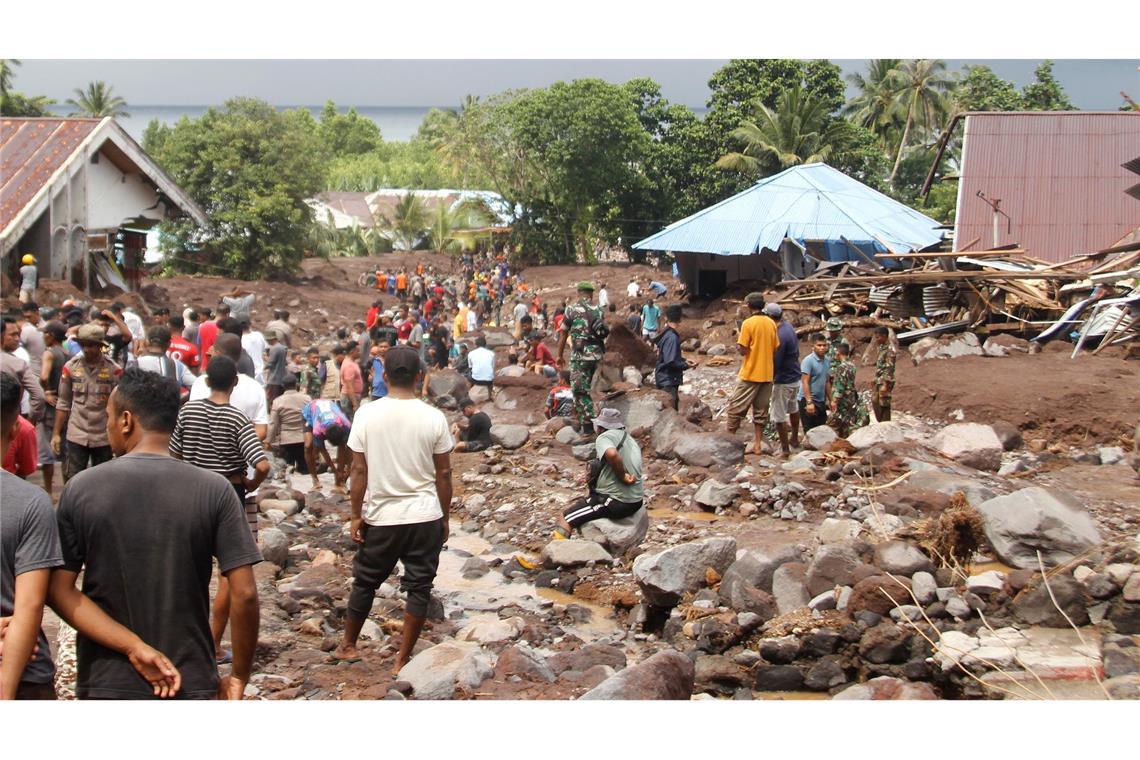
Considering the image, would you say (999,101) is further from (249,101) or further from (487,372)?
(487,372)

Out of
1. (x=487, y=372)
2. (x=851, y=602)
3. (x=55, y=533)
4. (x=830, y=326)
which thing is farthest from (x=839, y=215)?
(x=55, y=533)

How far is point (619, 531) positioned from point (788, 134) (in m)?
25.7

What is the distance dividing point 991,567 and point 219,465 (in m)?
5.08

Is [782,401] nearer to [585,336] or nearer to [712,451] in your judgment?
[712,451]

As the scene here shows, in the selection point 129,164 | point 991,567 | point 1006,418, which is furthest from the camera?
point 129,164

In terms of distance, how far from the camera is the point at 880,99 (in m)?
46.6

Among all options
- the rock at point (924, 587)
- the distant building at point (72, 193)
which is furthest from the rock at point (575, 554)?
the distant building at point (72, 193)

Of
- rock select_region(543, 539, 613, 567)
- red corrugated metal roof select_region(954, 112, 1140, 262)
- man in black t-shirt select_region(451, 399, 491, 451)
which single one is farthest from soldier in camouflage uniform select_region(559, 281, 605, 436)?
red corrugated metal roof select_region(954, 112, 1140, 262)

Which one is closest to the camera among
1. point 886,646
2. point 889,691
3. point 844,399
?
point 889,691

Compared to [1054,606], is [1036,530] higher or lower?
higher

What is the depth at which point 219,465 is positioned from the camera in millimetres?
5750

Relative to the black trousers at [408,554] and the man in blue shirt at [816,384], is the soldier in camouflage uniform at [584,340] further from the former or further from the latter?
the black trousers at [408,554]

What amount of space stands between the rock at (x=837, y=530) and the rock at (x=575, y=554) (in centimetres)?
161

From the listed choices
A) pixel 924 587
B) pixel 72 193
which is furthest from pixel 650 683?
pixel 72 193
